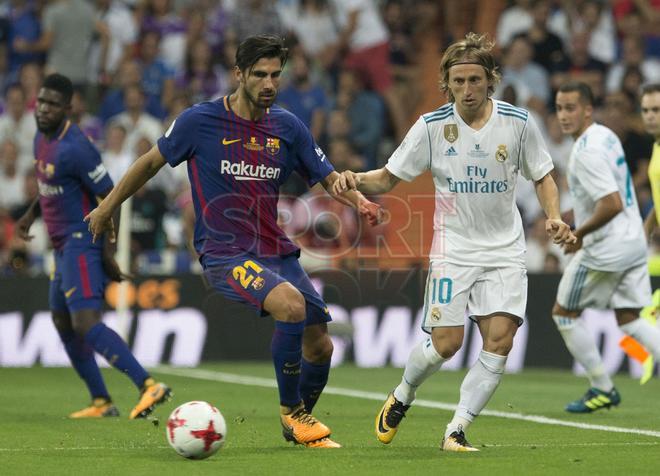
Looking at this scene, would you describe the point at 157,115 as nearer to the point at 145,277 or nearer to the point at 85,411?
the point at 145,277

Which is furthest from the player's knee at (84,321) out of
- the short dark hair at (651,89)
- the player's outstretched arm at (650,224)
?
the short dark hair at (651,89)

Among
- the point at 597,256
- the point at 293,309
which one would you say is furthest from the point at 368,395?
the point at 293,309

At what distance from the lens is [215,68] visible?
19406mm

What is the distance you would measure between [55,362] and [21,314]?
689 millimetres

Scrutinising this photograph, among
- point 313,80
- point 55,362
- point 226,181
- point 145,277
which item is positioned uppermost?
point 313,80

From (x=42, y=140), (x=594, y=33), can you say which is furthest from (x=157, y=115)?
(x=42, y=140)

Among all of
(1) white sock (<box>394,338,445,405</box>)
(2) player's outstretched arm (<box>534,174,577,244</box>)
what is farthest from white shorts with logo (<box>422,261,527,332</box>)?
(2) player's outstretched arm (<box>534,174,577,244</box>)

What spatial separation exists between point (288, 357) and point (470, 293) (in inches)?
46.7

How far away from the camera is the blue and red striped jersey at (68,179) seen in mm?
10633

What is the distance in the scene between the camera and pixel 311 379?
28.7 feet

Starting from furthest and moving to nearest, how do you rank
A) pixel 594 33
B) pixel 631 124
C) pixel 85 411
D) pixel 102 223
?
pixel 594 33 < pixel 631 124 < pixel 85 411 < pixel 102 223

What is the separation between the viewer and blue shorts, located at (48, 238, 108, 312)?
34.9ft

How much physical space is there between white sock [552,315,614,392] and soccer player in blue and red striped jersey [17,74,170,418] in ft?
11.4

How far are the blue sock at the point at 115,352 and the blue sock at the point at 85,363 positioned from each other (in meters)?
0.27
